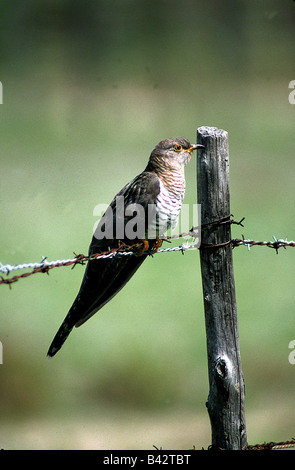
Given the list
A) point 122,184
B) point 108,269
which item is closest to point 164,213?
point 108,269

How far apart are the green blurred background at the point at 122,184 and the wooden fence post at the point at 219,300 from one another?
295 centimetres

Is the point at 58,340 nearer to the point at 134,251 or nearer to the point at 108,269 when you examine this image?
the point at 108,269

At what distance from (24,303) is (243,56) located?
39.3ft

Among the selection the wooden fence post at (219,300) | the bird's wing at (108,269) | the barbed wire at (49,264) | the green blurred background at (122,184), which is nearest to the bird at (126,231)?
the bird's wing at (108,269)

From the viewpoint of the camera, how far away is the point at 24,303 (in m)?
9.64

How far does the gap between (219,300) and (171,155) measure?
1.34m

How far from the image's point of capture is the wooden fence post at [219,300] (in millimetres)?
3543

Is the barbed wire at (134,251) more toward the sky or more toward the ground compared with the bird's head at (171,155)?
more toward the ground

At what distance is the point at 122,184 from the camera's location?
42.4 feet

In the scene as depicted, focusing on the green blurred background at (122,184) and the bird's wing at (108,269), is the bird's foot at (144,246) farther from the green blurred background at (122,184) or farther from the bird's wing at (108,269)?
the green blurred background at (122,184)

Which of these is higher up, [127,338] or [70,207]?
[70,207]

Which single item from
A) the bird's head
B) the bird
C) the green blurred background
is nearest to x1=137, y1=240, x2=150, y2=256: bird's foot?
the bird
